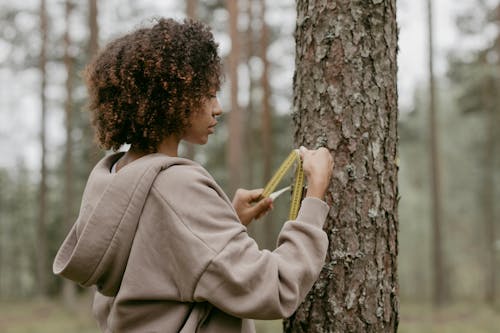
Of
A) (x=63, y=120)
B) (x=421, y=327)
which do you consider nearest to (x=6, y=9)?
(x=63, y=120)

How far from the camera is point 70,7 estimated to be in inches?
618

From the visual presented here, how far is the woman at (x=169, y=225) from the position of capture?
174cm

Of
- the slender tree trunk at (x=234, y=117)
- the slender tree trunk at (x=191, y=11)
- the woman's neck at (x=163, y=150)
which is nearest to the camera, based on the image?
the woman's neck at (x=163, y=150)

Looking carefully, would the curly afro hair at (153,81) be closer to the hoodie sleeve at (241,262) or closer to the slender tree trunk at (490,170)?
the hoodie sleeve at (241,262)

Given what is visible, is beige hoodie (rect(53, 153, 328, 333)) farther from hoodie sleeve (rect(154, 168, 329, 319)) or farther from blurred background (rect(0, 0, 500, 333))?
blurred background (rect(0, 0, 500, 333))

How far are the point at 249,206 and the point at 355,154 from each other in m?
0.50

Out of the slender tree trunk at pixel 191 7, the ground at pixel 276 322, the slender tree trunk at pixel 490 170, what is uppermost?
the slender tree trunk at pixel 191 7

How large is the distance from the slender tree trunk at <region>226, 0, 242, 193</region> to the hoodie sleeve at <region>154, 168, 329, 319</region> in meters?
10.4

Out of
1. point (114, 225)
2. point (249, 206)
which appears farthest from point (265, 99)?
point (114, 225)

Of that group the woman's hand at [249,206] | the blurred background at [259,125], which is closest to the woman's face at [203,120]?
the woman's hand at [249,206]

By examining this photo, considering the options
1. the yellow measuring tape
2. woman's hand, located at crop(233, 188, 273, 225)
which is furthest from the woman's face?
woman's hand, located at crop(233, 188, 273, 225)

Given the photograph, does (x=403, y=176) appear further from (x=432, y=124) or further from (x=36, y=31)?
(x=36, y=31)

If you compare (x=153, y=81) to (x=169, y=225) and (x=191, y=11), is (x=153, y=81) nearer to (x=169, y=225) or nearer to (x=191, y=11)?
(x=169, y=225)

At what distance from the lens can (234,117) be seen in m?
12.3
